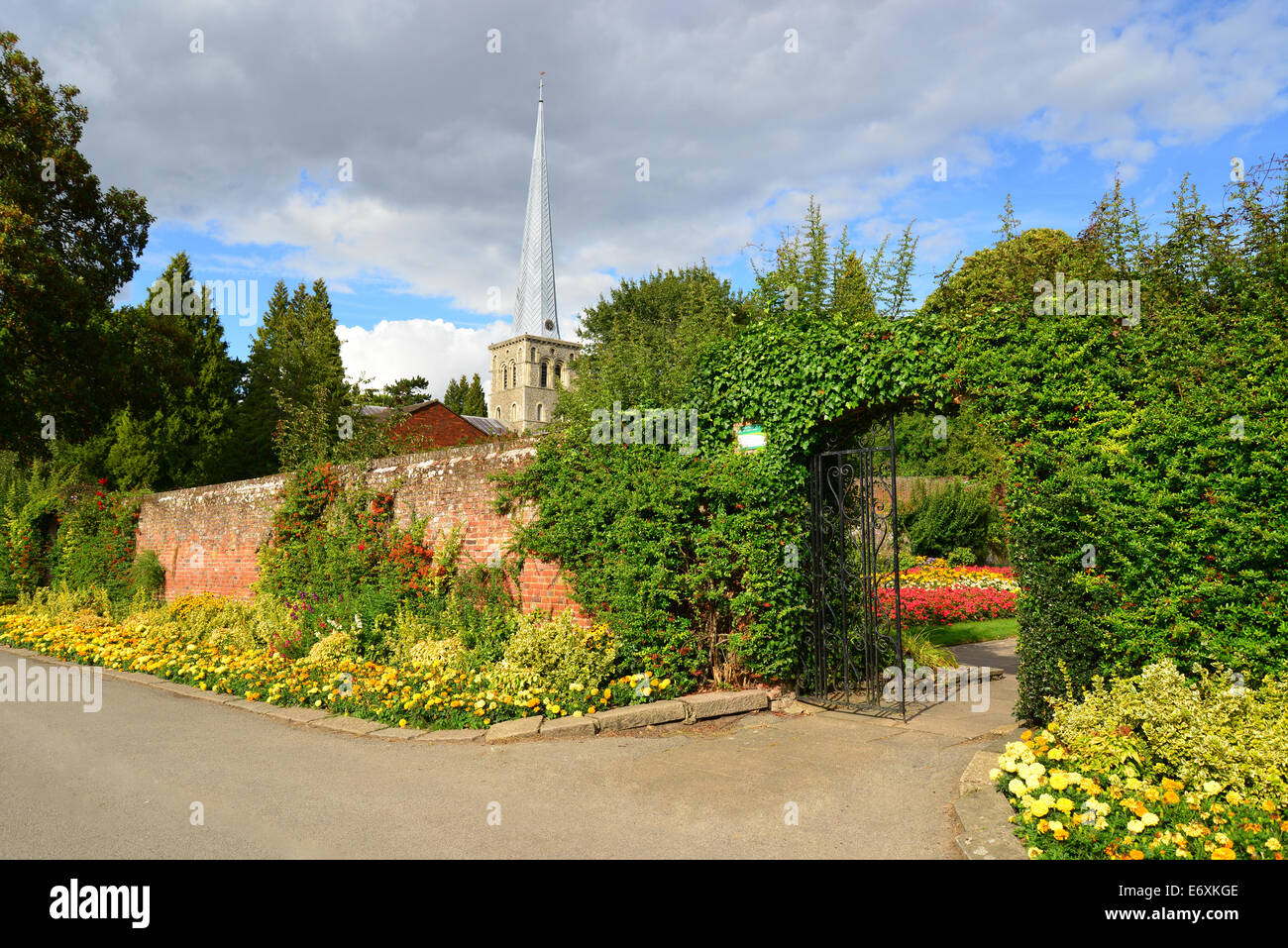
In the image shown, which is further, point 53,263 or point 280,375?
point 280,375

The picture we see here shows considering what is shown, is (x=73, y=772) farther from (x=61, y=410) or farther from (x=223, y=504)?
(x=61, y=410)

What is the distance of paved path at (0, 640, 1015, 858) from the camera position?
13.9 ft

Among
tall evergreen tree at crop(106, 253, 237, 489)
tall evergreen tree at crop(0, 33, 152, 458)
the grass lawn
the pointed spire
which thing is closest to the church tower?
the pointed spire

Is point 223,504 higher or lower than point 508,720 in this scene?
higher

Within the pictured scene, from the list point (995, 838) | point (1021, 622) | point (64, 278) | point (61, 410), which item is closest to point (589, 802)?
point (995, 838)

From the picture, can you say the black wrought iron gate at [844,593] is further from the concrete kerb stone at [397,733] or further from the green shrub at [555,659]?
the concrete kerb stone at [397,733]

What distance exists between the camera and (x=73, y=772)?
19.3 feet

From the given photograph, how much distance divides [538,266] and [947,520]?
46.9 meters

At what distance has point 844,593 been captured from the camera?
750 centimetres

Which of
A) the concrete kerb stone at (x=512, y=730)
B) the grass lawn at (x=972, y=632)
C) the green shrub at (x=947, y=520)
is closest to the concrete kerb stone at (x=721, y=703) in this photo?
the concrete kerb stone at (x=512, y=730)

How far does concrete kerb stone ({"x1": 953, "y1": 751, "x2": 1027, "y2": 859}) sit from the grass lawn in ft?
24.6

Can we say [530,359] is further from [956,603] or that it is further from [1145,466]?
[1145,466]

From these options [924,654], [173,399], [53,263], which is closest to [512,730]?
[924,654]
